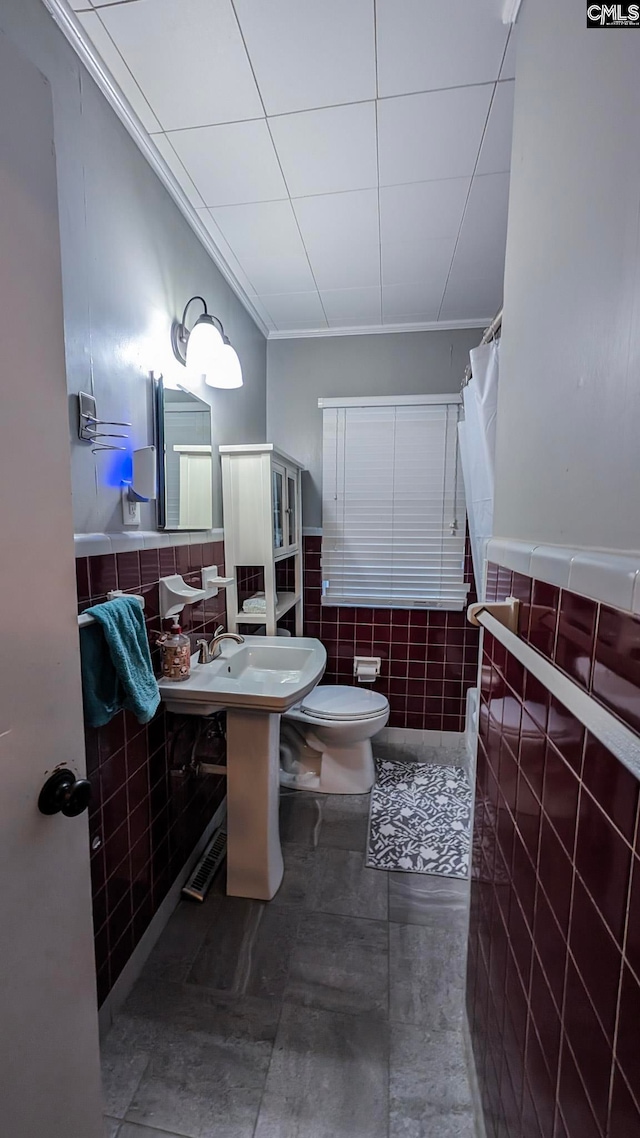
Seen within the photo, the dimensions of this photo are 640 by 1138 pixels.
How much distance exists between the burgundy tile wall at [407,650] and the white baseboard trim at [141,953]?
1231 millimetres

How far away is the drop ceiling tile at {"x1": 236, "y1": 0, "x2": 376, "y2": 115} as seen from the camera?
0.95 metres

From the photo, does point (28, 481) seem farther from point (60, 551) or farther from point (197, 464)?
point (197, 464)

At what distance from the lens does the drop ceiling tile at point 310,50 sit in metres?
0.95

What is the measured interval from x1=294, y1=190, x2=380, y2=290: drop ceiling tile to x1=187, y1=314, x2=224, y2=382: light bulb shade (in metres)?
0.53

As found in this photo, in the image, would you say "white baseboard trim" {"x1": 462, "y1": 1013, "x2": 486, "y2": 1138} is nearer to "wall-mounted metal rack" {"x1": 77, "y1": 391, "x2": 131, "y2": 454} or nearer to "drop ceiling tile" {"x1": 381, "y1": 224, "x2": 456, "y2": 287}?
"wall-mounted metal rack" {"x1": 77, "y1": 391, "x2": 131, "y2": 454}

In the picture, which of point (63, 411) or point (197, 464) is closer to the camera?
point (63, 411)

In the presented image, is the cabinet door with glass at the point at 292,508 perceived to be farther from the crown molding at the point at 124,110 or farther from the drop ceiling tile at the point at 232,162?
the drop ceiling tile at the point at 232,162

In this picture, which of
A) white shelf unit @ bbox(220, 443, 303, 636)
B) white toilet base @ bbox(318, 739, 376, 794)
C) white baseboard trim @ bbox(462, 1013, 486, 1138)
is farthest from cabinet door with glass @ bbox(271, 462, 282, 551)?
white baseboard trim @ bbox(462, 1013, 486, 1138)

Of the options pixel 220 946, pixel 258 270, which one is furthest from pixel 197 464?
pixel 220 946

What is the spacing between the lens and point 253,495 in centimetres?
193

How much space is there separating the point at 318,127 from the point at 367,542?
172 centimetres

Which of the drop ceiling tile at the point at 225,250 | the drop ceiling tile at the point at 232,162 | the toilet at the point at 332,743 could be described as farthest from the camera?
the toilet at the point at 332,743

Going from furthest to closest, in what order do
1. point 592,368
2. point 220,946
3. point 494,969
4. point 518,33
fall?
point 220,946 < point 518,33 < point 494,969 < point 592,368

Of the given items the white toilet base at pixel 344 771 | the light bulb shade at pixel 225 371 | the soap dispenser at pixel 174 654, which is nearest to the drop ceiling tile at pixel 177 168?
the light bulb shade at pixel 225 371
